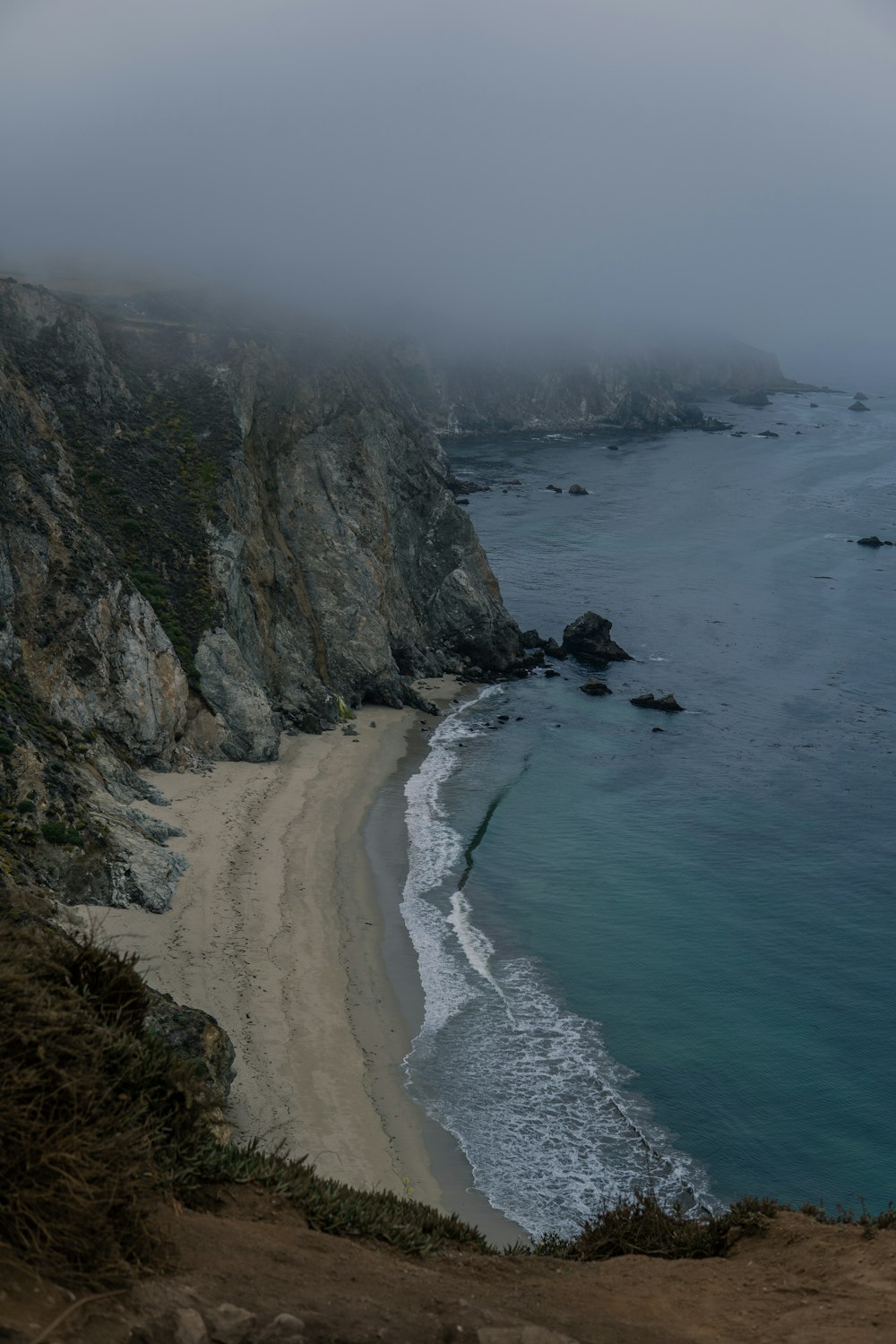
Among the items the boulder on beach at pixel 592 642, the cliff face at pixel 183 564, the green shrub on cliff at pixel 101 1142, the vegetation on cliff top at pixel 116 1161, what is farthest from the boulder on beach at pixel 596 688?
the green shrub on cliff at pixel 101 1142

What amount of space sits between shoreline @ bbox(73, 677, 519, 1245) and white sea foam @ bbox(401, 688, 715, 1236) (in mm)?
716

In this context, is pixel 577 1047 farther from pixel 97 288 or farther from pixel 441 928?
pixel 97 288

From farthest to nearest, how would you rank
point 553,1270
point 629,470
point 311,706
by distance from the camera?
1. point 629,470
2. point 311,706
3. point 553,1270

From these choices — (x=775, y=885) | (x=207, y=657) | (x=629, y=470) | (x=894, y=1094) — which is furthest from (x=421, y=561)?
(x=629, y=470)

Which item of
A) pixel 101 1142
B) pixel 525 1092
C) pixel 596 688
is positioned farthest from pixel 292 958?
pixel 596 688

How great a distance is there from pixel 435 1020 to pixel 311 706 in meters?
23.2

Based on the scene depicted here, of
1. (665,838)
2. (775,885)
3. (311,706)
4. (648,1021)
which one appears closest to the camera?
(648,1021)

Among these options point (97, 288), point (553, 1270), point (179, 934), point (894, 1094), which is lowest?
point (894, 1094)

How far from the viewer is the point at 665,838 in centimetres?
4325

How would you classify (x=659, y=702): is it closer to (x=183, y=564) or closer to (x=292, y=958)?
(x=183, y=564)

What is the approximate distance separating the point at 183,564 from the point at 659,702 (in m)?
26.5

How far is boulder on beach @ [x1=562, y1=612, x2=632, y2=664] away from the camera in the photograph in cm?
6675

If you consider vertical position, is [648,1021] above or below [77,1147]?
below

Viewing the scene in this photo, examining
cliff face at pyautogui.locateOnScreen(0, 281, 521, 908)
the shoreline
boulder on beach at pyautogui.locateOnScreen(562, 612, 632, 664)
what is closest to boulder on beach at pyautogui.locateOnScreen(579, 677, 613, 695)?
boulder on beach at pyautogui.locateOnScreen(562, 612, 632, 664)
